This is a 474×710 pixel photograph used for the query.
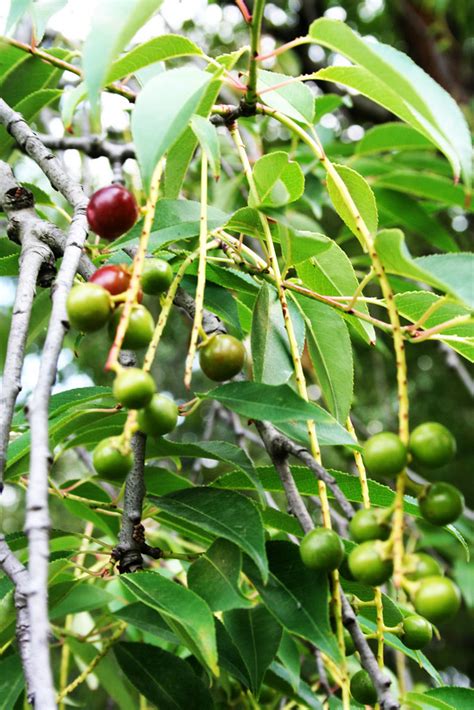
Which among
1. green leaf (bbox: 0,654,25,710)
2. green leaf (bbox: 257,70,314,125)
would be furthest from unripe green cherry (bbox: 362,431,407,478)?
green leaf (bbox: 0,654,25,710)

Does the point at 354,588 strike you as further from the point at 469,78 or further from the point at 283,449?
the point at 469,78

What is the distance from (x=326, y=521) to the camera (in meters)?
0.54

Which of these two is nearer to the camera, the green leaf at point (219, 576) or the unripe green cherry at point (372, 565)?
the unripe green cherry at point (372, 565)

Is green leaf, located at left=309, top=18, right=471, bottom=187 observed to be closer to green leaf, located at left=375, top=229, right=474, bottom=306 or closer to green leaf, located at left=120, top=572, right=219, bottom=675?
green leaf, located at left=375, top=229, right=474, bottom=306

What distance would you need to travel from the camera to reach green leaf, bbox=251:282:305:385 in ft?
2.14

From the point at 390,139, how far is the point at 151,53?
993 mm

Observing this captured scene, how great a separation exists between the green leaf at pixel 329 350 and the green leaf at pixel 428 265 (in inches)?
8.0

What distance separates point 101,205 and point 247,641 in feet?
1.19

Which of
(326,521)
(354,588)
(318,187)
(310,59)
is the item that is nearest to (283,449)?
(326,521)

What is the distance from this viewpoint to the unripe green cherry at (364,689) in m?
0.60

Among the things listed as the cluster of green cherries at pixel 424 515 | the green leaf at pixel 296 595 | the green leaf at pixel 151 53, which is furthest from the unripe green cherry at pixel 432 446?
the green leaf at pixel 151 53

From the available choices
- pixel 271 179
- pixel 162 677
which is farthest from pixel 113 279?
pixel 162 677

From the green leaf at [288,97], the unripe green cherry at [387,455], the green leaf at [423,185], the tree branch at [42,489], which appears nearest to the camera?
the tree branch at [42,489]

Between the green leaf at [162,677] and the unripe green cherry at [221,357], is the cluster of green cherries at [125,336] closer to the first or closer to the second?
the unripe green cherry at [221,357]
